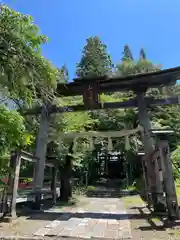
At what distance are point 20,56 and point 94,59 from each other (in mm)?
25652

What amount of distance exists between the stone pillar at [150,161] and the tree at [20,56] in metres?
4.66

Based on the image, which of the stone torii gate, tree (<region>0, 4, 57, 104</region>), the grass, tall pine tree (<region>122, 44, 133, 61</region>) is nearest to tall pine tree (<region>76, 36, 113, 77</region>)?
tall pine tree (<region>122, 44, 133, 61</region>)

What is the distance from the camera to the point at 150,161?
6.56 metres

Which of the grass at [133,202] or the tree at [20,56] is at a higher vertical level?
the tree at [20,56]

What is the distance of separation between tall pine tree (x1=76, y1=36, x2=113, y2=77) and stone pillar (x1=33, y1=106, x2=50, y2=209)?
19229 millimetres

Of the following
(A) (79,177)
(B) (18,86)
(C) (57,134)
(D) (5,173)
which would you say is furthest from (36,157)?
(A) (79,177)

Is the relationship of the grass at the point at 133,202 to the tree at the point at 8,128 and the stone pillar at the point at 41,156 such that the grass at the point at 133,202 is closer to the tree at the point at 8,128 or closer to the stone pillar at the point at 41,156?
the stone pillar at the point at 41,156

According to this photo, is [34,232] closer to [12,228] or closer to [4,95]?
[12,228]

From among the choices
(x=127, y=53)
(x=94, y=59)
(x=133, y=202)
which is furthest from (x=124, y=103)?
(x=127, y=53)

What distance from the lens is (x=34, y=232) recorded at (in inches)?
154

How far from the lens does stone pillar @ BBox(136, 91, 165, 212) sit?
608cm

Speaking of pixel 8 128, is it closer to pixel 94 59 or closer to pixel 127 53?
pixel 94 59

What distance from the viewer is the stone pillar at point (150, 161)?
6078 millimetres

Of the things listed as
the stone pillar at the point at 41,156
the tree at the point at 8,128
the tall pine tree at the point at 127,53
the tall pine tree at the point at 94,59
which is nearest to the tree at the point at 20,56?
the tree at the point at 8,128
